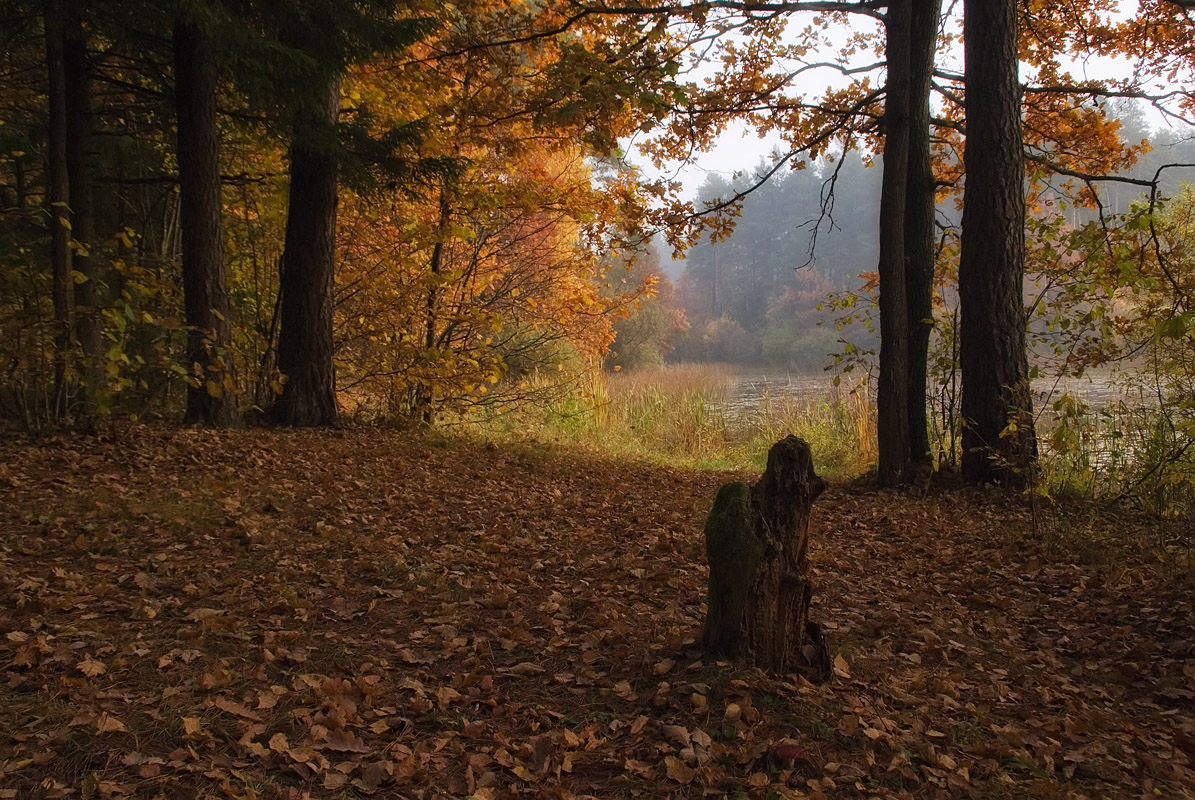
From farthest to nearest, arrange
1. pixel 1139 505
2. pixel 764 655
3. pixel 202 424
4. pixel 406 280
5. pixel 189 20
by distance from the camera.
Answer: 1. pixel 406 280
2. pixel 202 424
3. pixel 1139 505
4. pixel 189 20
5. pixel 764 655

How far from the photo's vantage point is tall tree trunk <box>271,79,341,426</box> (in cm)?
753

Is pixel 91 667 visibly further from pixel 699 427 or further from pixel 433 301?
pixel 699 427

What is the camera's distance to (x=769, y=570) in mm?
2777

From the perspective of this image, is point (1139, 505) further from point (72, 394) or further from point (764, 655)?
point (72, 394)

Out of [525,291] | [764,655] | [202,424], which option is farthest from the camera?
[525,291]

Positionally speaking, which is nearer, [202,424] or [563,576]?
[563,576]

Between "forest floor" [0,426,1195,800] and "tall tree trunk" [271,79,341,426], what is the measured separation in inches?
80.1

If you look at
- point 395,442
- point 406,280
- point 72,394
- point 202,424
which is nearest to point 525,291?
point 406,280

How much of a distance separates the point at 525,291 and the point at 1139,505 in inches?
302

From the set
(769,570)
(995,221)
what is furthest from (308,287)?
(995,221)

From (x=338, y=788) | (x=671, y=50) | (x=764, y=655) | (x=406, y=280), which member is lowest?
(x=338, y=788)

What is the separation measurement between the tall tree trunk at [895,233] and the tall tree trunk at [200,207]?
233 inches

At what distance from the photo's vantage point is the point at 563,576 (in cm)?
445

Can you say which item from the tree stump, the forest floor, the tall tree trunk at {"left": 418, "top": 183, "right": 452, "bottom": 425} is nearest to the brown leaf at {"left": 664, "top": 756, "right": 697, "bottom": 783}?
the forest floor
